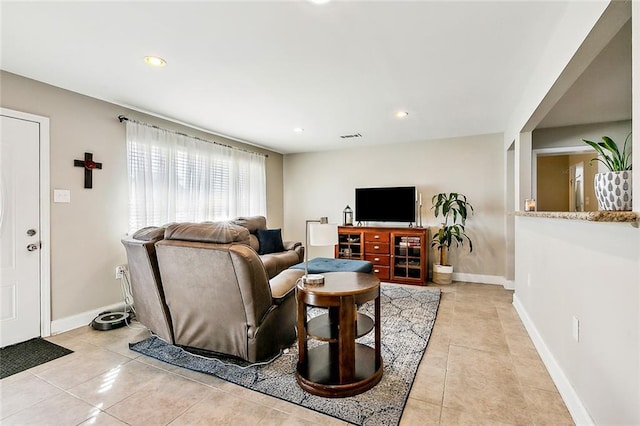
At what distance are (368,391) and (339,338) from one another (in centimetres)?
40

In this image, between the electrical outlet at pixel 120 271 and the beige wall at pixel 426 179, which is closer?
the electrical outlet at pixel 120 271

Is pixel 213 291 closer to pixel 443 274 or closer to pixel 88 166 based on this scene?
pixel 88 166

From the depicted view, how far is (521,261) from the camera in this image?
3.23 m

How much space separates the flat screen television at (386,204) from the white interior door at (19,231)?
14.0 ft

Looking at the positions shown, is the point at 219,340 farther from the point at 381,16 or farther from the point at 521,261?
the point at 521,261

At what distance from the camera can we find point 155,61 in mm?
2373

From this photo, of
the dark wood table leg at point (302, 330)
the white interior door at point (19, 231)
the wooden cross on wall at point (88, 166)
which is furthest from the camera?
the wooden cross on wall at point (88, 166)

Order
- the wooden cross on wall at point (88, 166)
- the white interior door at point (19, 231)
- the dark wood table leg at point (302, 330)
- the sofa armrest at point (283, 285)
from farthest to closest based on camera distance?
1. the wooden cross on wall at point (88, 166)
2. the white interior door at point (19, 231)
3. the sofa armrest at point (283, 285)
4. the dark wood table leg at point (302, 330)

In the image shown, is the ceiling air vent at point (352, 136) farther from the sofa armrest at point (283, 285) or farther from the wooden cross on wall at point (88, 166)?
the wooden cross on wall at point (88, 166)

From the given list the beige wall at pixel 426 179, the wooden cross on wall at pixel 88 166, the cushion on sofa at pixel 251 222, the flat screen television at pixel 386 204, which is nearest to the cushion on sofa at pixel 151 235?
the wooden cross on wall at pixel 88 166

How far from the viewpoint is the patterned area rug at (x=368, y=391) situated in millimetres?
1720

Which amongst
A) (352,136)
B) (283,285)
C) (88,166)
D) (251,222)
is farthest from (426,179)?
(88,166)

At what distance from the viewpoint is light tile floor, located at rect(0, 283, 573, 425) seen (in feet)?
5.49

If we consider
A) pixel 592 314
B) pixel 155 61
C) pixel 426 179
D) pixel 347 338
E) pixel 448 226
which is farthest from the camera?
pixel 426 179
